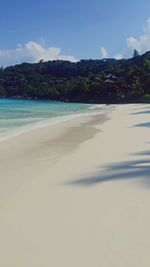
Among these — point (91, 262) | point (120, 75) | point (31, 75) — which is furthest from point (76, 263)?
point (31, 75)

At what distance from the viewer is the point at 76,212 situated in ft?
16.6

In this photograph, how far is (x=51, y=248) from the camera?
396cm

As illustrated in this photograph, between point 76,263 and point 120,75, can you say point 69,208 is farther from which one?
point 120,75

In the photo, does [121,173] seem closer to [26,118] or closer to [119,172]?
[119,172]

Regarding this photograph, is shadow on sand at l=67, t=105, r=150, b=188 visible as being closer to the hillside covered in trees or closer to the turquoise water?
the turquoise water

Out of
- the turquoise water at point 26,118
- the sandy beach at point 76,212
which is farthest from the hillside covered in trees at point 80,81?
the sandy beach at point 76,212

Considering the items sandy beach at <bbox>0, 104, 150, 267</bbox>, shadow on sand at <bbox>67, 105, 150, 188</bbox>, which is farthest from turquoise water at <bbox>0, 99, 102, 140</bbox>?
shadow on sand at <bbox>67, 105, 150, 188</bbox>

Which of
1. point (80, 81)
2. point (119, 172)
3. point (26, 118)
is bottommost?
point (26, 118)

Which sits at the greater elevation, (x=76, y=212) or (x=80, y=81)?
(x=80, y=81)

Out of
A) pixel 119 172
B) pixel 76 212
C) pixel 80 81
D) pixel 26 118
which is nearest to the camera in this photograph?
pixel 76 212

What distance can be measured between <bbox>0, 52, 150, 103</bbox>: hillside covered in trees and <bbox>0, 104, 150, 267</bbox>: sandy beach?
6936 cm

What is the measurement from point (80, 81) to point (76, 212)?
104042mm

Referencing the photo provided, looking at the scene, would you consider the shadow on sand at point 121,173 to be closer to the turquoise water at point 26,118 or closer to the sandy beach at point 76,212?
the sandy beach at point 76,212

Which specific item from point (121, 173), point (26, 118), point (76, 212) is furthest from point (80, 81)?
point (76, 212)
